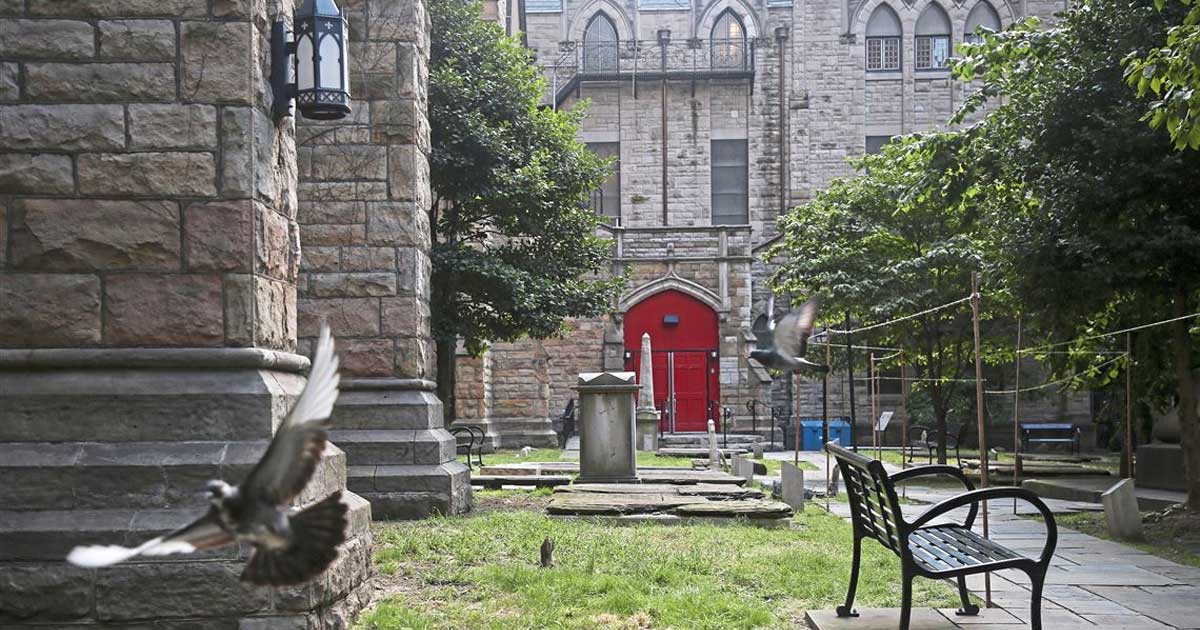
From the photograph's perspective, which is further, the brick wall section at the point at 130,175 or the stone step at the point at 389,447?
the stone step at the point at 389,447

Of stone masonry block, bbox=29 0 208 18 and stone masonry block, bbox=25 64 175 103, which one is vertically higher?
stone masonry block, bbox=29 0 208 18

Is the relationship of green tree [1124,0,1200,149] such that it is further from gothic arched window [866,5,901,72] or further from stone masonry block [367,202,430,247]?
gothic arched window [866,5,901,72]

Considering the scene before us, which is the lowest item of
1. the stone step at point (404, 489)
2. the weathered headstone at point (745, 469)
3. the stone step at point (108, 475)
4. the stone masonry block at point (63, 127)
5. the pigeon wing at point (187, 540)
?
the weathered headstone at point (745, 469)

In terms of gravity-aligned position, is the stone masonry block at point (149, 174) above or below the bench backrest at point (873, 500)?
above

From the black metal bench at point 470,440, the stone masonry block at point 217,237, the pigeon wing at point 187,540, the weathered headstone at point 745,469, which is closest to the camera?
the pigeon wing at point 187,540

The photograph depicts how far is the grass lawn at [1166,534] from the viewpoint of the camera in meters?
10.1

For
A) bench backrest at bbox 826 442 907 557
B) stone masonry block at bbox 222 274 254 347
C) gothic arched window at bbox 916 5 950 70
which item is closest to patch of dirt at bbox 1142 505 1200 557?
bench backrest at bbox 826 442 907 557

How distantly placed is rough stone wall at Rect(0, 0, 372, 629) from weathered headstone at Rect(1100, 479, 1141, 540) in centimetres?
798

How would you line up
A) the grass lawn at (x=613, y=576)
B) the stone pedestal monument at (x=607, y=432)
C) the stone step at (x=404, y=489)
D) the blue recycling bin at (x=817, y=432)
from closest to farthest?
1. the grass lawn at (x=613, y=576)
2. the stone step at (x=404, y=489)
3. the stone pedestal monument at (x=607, y=432)
4. the blue recycling bin at (x=817, y=432)

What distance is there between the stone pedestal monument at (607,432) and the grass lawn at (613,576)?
4283 mm

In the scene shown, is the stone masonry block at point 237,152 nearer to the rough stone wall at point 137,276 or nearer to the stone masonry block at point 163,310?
the rough stone wall at point 137,276

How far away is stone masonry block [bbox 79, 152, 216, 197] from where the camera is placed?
5.84 meters

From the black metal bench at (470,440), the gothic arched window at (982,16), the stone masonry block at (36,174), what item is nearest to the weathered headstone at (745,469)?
the black metal bench at (470,440)

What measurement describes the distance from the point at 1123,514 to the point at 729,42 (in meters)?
31.0
